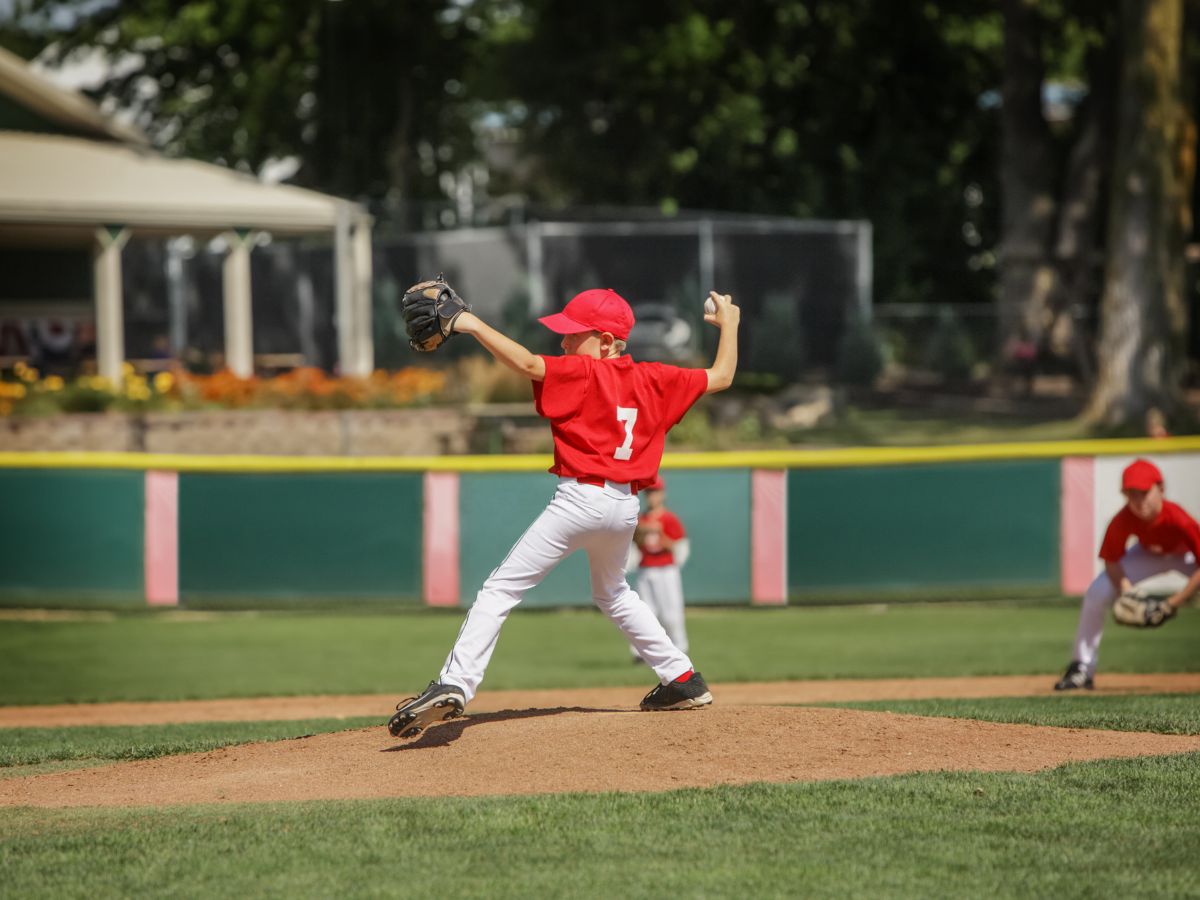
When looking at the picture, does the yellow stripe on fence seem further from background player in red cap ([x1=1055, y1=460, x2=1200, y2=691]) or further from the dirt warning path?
background player in red cap ([x1=1055, y1=460, x2=1200, y2=691])

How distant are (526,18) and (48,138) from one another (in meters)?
19.1

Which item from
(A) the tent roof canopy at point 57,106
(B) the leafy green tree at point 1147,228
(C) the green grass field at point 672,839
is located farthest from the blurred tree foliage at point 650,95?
(C) the green grass field at point 672,839

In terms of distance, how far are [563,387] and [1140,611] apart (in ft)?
14.8

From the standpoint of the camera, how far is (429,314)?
6152 millimetres

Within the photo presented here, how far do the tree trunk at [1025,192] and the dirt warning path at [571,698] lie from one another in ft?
68.7

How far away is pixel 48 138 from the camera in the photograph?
2531 centimetres

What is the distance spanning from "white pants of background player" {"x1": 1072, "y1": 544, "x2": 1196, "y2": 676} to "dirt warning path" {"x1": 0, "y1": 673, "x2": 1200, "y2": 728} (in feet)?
1.41

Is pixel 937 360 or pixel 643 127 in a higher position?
pixel 643 127

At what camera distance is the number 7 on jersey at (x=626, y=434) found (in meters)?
6.53

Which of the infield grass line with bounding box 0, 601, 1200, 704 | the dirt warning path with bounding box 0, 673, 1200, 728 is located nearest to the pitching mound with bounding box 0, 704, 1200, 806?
the dirt warning path with bounding box 0, 673, 1200, 728

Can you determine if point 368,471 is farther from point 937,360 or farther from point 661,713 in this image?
point 937,360

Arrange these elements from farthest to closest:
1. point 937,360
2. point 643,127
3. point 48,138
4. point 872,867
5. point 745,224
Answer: point 643,127, point 937,360, point 745,224, point 48,138, point 872,867

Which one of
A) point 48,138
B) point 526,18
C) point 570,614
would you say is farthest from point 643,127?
point 570,614

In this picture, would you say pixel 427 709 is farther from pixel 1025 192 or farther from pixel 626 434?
pixel 1025 192
